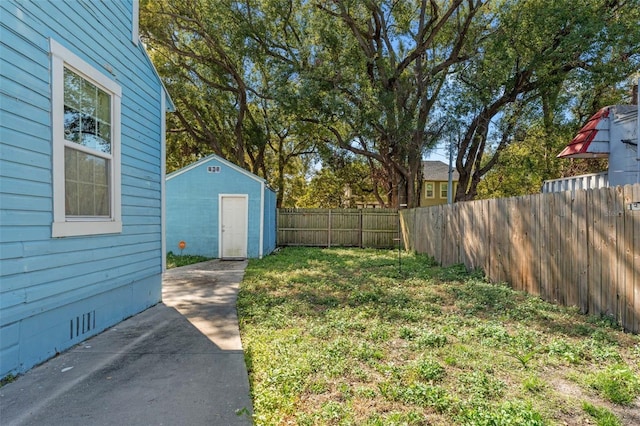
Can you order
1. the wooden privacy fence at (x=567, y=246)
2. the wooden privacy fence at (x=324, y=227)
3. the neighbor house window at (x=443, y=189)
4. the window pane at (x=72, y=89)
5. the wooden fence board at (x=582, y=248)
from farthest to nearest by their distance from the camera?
1. the neighbor house window at (x=443, y=189)
2. the wooden privacy fence at (x=324, y=227)
3. the wooden fence board at (x=582, y=248)
4. the wooden privacy fence at (x=567, y=246)
5. the window pane at (x=72, y=89)

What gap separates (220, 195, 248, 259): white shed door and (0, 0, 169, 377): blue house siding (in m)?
6.54

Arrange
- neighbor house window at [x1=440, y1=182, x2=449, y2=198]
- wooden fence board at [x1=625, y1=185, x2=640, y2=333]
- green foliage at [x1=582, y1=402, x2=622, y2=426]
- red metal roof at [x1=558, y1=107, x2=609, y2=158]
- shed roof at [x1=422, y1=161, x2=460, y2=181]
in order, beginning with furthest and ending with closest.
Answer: neighbor house window at [x1=440, y1=182, x2=449, y2=198] < shed roof at [x1=422, y1=161, x2=460, y2=181] < red metal roof at [x1=558, y1=107, x2=609, y2=158] < wooden fence board at [x1=625, y1=185, x2=640, y2=333] < green foliage at [x1=582, y1=402, x2=622, y2=426]

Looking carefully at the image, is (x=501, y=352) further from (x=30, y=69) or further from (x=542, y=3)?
(x=542, y=3)

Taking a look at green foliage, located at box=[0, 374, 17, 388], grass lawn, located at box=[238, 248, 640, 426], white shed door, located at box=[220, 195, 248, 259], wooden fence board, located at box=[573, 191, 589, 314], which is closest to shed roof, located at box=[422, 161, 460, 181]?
white shed door, located at box=[220, 195, 248, 259]

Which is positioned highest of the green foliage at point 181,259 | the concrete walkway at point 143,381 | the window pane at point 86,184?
the window pane at point 86,184

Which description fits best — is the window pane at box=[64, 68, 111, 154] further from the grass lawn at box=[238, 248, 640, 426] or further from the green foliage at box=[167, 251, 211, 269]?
the green foliage at box=[167, 251, 211, 269]

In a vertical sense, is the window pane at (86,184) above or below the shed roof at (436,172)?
below

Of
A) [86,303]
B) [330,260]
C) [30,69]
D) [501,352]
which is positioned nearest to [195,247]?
[330,260]

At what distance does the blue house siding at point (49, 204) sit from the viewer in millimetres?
2672

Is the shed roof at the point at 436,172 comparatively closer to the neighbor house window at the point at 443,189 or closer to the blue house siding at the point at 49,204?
the neighbor house window at the point at 443,189

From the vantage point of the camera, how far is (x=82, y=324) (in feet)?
11.7

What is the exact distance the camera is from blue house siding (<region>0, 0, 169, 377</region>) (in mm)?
2672

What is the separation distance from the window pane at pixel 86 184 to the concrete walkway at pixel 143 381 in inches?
53.7

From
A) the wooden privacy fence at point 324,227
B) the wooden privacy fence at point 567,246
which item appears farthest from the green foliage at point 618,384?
the wooden privacy fence at point 324,227
